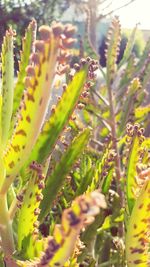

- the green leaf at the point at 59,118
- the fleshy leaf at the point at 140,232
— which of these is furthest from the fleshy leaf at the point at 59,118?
the fleshy leaf at the point at 140,232

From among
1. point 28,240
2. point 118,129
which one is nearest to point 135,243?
point 28,240

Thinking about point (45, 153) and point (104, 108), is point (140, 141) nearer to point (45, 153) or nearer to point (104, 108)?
point (45, 153)

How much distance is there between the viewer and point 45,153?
61 cm

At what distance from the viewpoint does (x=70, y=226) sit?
0.40 meters

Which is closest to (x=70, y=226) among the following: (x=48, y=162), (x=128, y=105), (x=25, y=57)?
(x=48, y=162)

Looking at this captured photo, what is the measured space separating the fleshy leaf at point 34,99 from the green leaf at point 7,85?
6 cm

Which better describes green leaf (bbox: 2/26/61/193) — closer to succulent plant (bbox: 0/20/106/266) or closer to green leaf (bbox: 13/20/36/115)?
succulent plant (bbox: 0/20/106/266)

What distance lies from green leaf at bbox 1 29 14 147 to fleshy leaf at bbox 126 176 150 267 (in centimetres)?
18

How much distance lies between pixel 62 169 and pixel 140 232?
0.15m

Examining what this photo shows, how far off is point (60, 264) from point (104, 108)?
1348mm

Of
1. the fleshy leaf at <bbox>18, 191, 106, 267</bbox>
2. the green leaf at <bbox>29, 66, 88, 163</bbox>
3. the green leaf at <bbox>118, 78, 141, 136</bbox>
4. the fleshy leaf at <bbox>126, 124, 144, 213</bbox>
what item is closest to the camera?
the fleshy leaf at <bbox>18, 191, 106, 267</bbox>

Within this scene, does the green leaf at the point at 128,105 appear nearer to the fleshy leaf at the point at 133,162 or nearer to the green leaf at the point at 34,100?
the fleshy leaf at the point at 133,162

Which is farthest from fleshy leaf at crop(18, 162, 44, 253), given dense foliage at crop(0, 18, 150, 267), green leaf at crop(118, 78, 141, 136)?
green leaf at crop(118, 78, 141, 136)

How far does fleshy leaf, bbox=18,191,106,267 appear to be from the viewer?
15.2 inches
